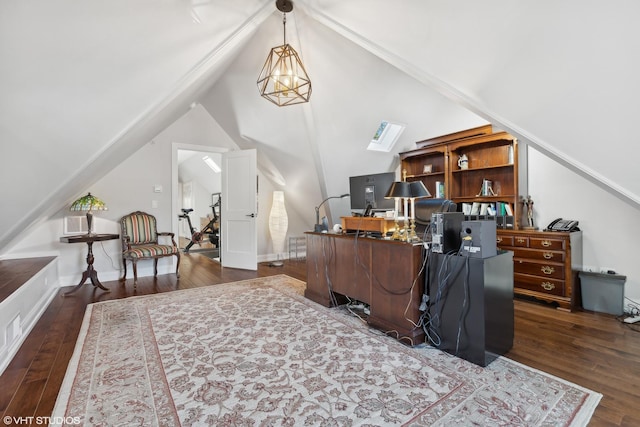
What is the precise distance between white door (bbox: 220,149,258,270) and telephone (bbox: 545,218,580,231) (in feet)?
13.0

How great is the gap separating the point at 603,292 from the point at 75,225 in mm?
6338

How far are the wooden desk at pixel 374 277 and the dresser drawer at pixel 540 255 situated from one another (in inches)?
68.5

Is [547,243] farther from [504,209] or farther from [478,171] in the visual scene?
[478,171]

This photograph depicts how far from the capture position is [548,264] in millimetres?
3121

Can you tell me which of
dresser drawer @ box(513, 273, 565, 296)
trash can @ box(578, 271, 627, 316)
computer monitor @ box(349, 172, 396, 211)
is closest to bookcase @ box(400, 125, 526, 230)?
dresser drawer @ box(513, 273, 565, 296)

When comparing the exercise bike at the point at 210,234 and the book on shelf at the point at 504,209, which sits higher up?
the book on shelf at the point at 504,209

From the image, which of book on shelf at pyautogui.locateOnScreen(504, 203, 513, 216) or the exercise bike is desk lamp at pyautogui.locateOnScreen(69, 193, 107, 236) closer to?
the exercise bike

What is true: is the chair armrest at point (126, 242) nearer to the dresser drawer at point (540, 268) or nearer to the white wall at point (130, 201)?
the white wall at point (130, 201)

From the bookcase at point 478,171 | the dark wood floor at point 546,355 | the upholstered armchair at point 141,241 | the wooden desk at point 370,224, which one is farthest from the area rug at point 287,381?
the bookcase at point 478,171

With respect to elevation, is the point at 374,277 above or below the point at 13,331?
above

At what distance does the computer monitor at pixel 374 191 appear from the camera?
271cm

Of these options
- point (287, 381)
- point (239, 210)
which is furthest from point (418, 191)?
point (239, 210)

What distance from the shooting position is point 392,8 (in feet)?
7.09

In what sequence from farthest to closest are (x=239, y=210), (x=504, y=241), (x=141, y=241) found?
(x=239, y=210) → (x=141, y=241) → (x=504, y=241)
